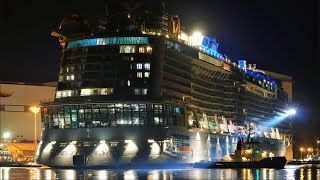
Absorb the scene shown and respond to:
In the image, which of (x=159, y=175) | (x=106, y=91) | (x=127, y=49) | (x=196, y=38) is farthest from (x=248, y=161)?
(x=196, y=38)

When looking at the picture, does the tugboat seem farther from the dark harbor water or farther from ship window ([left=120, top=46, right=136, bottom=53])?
ship window ([left=120, top=46, right=136, bottom=53])

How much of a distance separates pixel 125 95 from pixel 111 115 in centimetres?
500

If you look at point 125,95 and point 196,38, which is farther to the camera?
point 196,38

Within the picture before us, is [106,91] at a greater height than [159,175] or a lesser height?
greater

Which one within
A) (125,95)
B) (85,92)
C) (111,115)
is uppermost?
(85,92)

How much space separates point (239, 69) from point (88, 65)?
64382mm

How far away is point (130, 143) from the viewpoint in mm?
119625

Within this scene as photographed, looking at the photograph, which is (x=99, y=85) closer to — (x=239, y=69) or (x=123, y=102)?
(x=123, y=102)

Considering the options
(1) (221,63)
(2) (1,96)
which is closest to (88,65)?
(1) (221,63)

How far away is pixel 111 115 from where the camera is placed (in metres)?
122

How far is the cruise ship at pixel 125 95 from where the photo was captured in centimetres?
12031

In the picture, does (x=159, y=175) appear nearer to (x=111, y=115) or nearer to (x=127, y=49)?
(x=111, y=115)

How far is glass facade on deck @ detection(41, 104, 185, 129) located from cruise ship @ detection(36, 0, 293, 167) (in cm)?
20

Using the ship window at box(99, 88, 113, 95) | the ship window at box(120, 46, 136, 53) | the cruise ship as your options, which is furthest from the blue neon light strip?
the ship window at box(99, 88, 113, 95)
